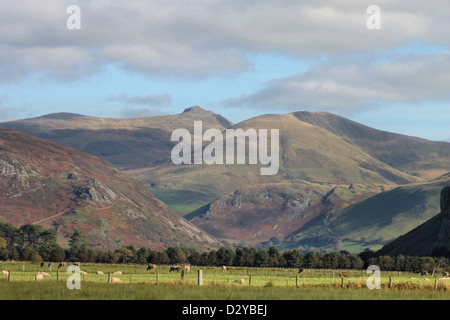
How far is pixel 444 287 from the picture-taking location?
64.5 meters
